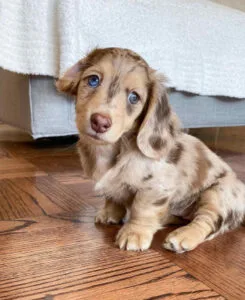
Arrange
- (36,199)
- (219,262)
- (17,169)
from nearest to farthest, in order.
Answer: (219,262)
(36,199)
(17,169)

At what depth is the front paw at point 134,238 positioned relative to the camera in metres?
1.03

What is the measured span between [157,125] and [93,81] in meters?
0.24

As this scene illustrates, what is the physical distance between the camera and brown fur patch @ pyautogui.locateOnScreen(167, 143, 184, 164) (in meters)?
1.19

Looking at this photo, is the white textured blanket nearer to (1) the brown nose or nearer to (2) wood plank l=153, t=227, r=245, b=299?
(1) the brown nose

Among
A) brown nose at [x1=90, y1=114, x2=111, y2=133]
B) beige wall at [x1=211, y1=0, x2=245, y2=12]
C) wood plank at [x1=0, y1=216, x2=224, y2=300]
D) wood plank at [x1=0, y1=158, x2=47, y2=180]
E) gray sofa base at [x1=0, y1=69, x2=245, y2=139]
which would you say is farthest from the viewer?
beige wall at [x1=211, y1=0, x2=245, y2=12]

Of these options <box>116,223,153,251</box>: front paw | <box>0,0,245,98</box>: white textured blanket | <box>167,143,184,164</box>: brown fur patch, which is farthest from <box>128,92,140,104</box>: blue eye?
<box>0,0,245,98</box>: white textured blanket

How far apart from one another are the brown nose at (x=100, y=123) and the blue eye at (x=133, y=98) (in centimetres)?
15

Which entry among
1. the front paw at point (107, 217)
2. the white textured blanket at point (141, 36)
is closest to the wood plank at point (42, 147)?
the white textured blanket at point (141, 36)

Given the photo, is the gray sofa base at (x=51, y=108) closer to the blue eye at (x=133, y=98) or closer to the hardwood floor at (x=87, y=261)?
the hardwood floor at (x=87, y=261)

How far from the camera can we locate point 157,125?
3.72 feet

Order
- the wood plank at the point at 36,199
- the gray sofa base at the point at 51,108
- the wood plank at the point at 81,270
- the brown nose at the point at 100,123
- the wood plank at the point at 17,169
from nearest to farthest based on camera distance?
1. the wood plank at the point at 81,270
2. the brown nose at the point at 100,123
3. the wood plank at the point at 36,199
4. the wood plank at the point at 17,169
5. the gray sofa base at the point at 51,108

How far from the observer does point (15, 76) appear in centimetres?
239

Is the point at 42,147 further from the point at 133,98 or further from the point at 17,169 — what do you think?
the point at 133,98

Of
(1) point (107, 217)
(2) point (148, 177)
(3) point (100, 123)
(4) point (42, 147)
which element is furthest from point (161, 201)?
(4) point (42, 147)
